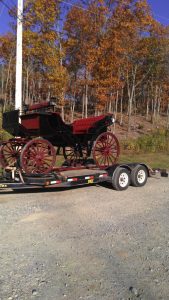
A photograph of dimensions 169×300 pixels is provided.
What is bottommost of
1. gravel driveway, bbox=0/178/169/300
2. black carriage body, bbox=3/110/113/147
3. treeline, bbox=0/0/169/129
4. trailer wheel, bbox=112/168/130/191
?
gravel driveway, bbox=0/178/169/300

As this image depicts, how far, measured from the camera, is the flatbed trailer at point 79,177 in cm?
805

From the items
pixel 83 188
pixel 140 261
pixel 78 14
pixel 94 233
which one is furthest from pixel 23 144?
pixel 78 14

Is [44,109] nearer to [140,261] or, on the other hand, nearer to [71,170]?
[71,170]

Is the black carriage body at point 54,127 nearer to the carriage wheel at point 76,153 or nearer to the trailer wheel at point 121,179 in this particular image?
the carriage wheel at point 76,153

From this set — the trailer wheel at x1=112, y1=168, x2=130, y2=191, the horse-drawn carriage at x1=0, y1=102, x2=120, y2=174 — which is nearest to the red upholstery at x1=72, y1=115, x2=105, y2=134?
the horse-drawn carriage at x1=0, y1=102, x2=120, y2=174

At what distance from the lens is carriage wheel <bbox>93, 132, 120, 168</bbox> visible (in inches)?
377

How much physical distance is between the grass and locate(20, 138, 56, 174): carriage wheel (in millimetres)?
7516

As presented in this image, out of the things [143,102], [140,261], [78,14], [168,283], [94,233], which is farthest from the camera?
[143,102]

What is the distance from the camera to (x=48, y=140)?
895 centimetres

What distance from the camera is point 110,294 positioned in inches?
152

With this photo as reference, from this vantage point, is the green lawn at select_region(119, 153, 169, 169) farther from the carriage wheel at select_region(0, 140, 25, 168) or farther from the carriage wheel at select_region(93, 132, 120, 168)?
the carriage wheel at select_region(0, 140, 25, 168)

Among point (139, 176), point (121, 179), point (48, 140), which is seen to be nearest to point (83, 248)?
point (48, 140)

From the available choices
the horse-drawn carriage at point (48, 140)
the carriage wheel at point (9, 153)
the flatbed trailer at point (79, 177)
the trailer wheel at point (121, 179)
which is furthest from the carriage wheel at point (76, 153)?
the carriage wheel at point (9, 153)

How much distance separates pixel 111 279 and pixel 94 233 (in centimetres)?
164
